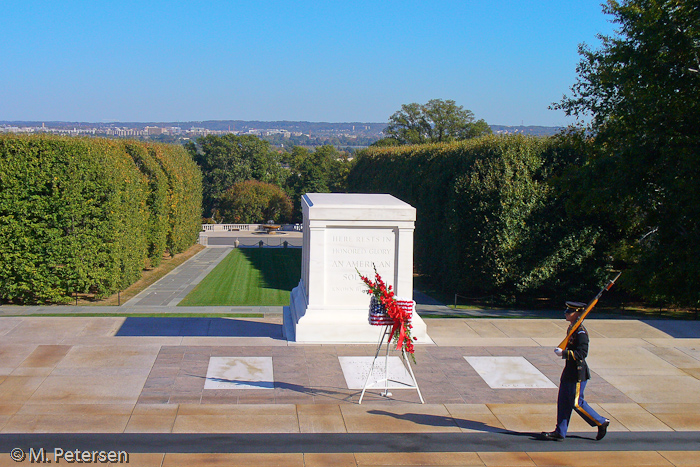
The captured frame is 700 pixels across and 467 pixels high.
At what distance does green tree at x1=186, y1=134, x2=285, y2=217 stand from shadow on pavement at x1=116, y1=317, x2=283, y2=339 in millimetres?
72412

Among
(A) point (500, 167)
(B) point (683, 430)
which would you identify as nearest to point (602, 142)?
(A) point (500, 167)

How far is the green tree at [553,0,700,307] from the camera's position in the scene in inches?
712

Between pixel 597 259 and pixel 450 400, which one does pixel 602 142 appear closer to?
pixel 597 259

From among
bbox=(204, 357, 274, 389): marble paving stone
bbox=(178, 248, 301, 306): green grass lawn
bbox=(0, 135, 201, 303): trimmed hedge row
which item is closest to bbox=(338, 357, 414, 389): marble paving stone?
bbox=(204, 357, 274, 389): marble paving stone

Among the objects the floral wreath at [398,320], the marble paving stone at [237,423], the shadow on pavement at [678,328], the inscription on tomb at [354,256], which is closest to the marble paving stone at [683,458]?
the floral wreath at [398,320]

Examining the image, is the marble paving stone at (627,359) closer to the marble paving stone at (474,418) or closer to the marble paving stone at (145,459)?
the marble paving stone at (474,418)

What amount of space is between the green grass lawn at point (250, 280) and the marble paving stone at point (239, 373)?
44.5 feet

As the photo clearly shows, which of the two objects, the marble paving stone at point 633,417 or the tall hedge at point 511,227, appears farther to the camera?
the tall hedge at point 511,227

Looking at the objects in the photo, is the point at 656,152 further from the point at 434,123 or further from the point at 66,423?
the point at 434,123

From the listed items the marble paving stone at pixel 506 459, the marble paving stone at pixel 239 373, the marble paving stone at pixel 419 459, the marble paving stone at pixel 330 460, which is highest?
the marble paving stone at pixel 330 460

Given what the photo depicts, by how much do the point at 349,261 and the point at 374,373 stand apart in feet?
7.43

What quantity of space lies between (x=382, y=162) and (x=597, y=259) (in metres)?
18.9

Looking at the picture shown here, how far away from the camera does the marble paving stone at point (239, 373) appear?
9.08 metres

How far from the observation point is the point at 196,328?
43.2 feet
